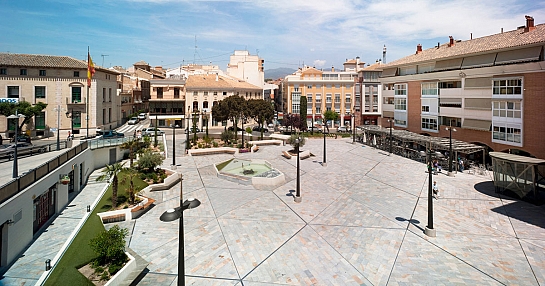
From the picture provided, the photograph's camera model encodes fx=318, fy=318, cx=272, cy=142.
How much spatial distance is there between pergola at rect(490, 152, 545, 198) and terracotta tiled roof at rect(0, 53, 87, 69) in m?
42.9

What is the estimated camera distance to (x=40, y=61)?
37312 mm

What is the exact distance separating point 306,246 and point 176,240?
5.16 metres

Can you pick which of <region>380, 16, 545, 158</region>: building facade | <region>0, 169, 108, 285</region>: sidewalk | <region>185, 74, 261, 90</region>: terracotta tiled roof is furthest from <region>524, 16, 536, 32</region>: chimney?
<region>185, 74, 261, 90</region>: terracotta tiled roof

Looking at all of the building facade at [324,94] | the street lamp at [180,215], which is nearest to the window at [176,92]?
the building facade at [324,94]

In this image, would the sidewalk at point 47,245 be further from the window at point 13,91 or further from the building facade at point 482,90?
the building facade at point 482,90

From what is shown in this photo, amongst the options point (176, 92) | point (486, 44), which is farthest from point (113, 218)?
point (176, 92)

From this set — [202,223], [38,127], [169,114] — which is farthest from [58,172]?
[169,114]

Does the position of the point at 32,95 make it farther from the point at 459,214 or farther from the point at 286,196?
the point at 459,214

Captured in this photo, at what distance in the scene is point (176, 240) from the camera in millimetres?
12688

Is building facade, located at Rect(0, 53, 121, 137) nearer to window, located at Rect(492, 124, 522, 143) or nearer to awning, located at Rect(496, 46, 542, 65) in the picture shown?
window, located at Rect(492, 124, 522, 143)

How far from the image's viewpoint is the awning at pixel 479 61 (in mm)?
27609

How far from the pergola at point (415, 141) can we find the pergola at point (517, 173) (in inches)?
203

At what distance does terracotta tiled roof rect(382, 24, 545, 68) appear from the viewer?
25202 millimetres

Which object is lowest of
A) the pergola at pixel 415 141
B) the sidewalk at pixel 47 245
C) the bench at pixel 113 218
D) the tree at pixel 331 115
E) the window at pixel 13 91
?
the sidewalk at pixel 47 245
